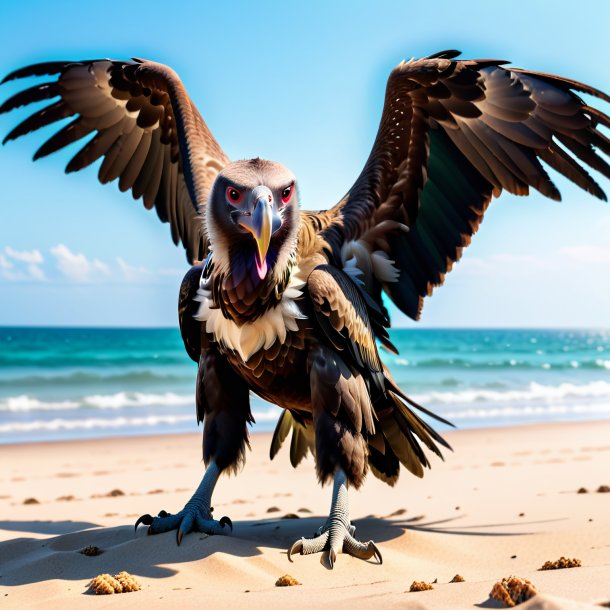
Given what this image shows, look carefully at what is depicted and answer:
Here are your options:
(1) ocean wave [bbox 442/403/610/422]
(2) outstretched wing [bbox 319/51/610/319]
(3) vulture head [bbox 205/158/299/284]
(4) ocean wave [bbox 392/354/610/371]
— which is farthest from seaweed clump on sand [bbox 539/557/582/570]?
(4) ocean wave [bbox 392/354/610/371]

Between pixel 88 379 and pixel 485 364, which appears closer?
pixel 88 379

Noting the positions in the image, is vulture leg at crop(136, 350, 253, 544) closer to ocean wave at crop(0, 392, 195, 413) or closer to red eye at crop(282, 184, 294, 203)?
red eye at crop(282, 184, 294, 203)

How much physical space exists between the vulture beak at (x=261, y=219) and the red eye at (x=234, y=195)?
0.22 feet

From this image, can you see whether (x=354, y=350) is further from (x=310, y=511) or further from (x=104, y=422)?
(x=104, y=422)

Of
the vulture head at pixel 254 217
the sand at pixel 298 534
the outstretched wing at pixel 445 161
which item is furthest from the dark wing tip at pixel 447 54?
the sand at pixel 298 534

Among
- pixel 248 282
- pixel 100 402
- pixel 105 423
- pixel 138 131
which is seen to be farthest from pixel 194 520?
pixel 100 402

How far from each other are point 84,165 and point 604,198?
10.6ft

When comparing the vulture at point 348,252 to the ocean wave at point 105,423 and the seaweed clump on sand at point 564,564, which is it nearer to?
the seaweed clump on sand at point 564,564

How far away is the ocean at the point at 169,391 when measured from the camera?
41.1 ft

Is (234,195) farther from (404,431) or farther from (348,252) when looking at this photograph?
(404,431)

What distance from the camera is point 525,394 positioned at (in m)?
18.5

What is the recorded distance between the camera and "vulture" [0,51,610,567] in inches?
143

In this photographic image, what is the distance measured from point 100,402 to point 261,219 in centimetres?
1369

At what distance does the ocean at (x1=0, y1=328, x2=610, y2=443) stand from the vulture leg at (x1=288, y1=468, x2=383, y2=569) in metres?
7.64
